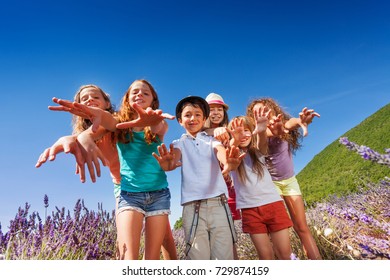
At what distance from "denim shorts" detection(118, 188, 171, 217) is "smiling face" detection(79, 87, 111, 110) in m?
0.81

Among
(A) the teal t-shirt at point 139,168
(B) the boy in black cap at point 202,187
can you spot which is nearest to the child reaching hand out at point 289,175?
(B) the boy in black cap at point 202,187

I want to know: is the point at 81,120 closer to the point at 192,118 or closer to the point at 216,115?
the point at 192,118

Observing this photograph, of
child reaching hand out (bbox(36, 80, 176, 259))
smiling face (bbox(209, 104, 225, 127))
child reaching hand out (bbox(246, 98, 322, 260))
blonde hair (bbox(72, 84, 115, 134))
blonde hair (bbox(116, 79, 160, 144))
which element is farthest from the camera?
smiling face (bbox(209, 104, 225, 127))

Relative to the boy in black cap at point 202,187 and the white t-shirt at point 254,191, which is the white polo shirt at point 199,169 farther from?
the white t-shirt at point 254,191

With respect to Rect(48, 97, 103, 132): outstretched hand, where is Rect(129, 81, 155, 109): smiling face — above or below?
above

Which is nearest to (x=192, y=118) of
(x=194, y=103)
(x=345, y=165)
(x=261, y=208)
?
(x=194, y=103)

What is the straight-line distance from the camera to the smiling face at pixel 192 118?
9.93ft

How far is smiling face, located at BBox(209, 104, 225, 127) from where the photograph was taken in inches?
149

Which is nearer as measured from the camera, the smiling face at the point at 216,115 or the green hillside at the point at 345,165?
the smiling face at the point at 216,115

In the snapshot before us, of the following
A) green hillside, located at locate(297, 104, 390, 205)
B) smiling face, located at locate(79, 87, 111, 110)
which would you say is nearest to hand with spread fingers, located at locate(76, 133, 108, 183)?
smiling face, located at locate(79, 87, 111, 110)

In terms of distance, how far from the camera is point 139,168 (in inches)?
109

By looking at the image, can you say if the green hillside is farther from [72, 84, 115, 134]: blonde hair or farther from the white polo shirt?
[72, 84, 115, 134]: blonde hair

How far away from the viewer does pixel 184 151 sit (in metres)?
2.97

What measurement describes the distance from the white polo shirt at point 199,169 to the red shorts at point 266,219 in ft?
1.34
